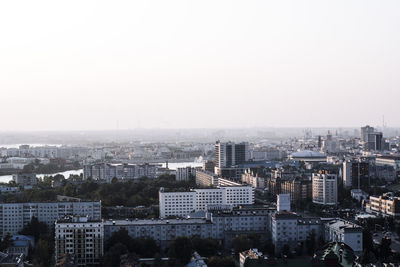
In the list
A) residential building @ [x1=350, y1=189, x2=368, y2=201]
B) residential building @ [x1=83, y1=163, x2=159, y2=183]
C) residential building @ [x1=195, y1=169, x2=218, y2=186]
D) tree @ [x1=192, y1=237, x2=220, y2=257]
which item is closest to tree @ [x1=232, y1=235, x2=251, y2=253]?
tree @ [x1=192, y1=237, x2=220, y2=257]

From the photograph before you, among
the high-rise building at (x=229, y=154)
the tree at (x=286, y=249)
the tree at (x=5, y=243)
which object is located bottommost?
the tree at (x=286, y=249)

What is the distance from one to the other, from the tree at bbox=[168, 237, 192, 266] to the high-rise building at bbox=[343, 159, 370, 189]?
7536mm

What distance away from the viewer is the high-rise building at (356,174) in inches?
554

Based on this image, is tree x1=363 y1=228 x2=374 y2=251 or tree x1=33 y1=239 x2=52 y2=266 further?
tree x1=363 y1=228 x2=374 y2=251

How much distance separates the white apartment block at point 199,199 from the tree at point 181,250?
3241 mm

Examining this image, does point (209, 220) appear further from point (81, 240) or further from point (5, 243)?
point (5, 243)

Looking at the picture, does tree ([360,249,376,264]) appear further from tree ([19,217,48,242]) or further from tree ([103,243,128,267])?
tree ([19,217,48,242])

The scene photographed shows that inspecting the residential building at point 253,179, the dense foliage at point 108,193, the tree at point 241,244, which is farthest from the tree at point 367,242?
the residential building at point 253,179

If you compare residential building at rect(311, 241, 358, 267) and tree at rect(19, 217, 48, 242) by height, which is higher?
residential building at rect(311, 241, 358, 267)

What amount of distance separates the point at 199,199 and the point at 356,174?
436 cm

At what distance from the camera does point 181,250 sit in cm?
713

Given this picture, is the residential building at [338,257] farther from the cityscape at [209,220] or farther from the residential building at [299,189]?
the residential building at [299,189]

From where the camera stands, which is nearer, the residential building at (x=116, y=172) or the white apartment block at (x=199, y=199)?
the white apartment block at (x=199, y=199)

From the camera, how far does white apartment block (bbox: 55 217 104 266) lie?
7.36 meters
